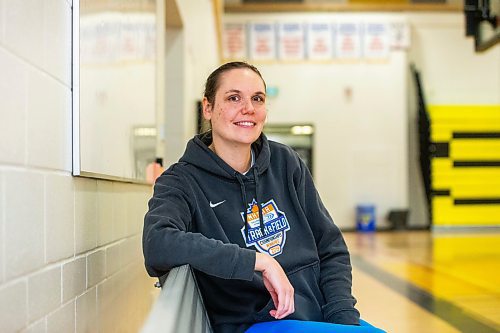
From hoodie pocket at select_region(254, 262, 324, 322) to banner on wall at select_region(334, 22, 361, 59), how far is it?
313 inches

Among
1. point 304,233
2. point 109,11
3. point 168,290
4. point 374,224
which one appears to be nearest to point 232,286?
point 304,233

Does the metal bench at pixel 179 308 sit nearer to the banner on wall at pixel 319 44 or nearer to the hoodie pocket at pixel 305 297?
the hoodie pocket at pixel 305 297

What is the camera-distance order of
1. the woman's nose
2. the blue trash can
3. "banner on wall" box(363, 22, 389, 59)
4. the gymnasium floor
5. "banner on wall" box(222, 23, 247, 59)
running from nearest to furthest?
the woman's nose < the gymnasium floor < the blue trash can < "banner on wall" box(363, 22, 389, 59) < "banner on wall" box(222, 23, 247, 59)

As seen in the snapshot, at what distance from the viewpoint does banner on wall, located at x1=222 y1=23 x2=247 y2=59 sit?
30.2 ft

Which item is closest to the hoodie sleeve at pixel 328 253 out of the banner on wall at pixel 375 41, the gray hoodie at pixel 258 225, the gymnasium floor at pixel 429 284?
the gray hoodie at pixel 258 225

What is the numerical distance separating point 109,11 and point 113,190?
59 centimetres

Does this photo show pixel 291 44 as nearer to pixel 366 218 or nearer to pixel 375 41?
pixel 375 41

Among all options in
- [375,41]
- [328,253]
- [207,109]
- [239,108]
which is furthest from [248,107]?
[375,41]

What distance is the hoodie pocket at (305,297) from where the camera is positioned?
56.3 inches

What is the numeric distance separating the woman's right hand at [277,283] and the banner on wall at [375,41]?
8250 millimetres

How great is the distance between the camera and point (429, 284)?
13.1 ft

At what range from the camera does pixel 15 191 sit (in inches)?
43.2

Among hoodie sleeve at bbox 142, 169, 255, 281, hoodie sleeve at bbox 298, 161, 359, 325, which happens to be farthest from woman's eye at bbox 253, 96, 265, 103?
hoodie sleeve at bbox 142, 169, 255, 281

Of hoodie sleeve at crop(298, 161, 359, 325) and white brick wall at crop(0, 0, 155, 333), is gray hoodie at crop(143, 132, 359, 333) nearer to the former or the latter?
hoodie sleeve at crop(298, 161, 359, 325)
